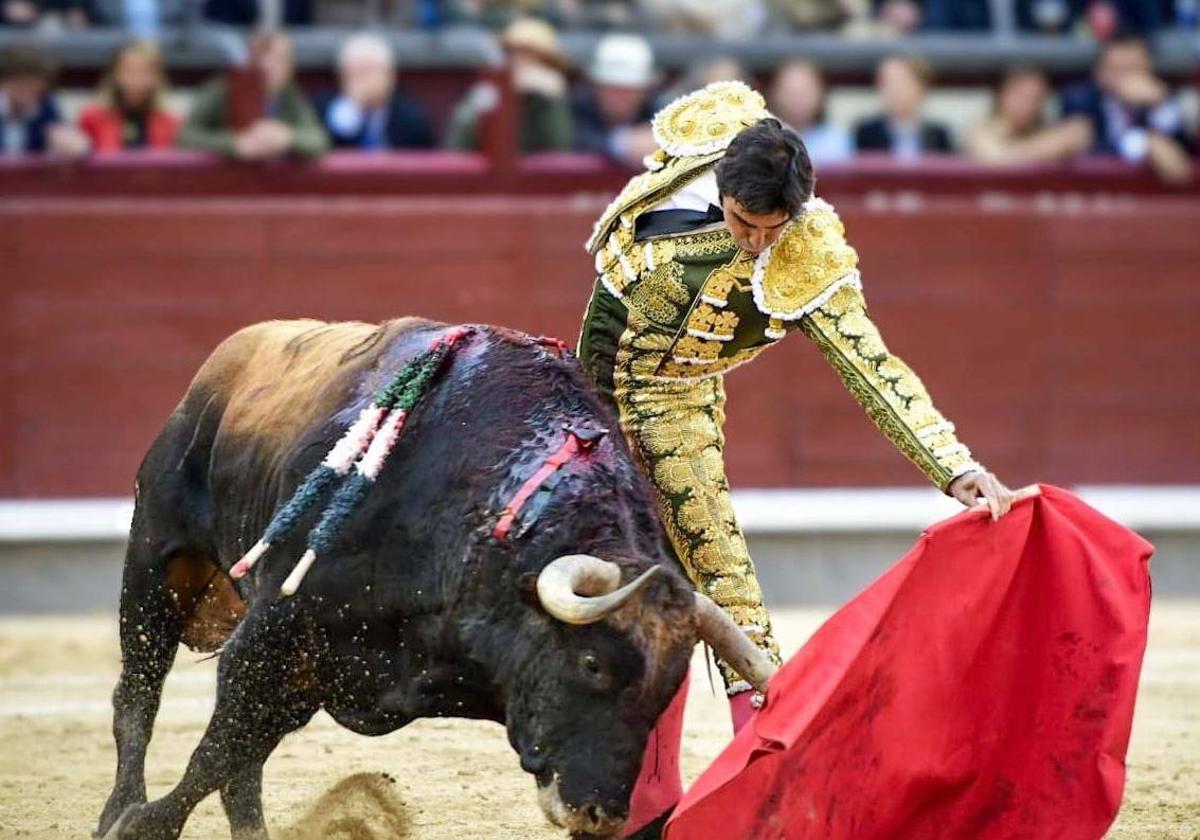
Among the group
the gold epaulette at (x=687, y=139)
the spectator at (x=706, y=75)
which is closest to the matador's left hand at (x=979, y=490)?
Answer: the gold epaulette at (x=687, y=139)

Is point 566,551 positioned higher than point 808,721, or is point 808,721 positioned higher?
point 566,551

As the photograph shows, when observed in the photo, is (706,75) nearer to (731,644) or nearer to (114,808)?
(114,808)

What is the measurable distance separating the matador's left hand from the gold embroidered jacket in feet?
0.05

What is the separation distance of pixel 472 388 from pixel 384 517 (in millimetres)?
263

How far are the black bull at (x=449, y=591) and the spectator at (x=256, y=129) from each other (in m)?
3.17

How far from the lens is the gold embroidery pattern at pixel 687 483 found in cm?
361

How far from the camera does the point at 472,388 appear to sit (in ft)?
11.6

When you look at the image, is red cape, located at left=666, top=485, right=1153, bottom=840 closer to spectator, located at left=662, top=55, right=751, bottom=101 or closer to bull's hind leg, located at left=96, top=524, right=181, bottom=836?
bull's hind leg, located at left=96, top=524, right=181, bottom=836

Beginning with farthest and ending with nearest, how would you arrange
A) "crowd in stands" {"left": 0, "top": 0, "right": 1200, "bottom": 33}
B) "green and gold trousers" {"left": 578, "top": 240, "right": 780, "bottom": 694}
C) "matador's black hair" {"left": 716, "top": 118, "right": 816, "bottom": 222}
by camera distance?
"crowd in stands" {"left": 0, "top": 0, "right": 1200, "bottom": 33}, "green and gold trousers" {"left": 578, "top": 240, "right": 780, "bottom": 694}, "matador's black hair" {"left": 716, "top": 118, "right": 816, "bottom": 222}

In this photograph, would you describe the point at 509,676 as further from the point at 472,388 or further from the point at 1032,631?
the point at 1032,631

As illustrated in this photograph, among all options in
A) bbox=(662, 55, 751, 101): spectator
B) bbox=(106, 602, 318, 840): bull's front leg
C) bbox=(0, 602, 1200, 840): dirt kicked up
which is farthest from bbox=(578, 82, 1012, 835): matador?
bbox=(662, 55, 751, 101): spectator

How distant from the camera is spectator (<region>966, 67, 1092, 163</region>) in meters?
7.59

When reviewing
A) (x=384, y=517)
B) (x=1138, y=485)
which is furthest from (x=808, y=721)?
(x=1138, y=485)

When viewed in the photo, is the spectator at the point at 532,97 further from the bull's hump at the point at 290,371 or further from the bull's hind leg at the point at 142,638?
the bull's hind leg at the point at 142,638
